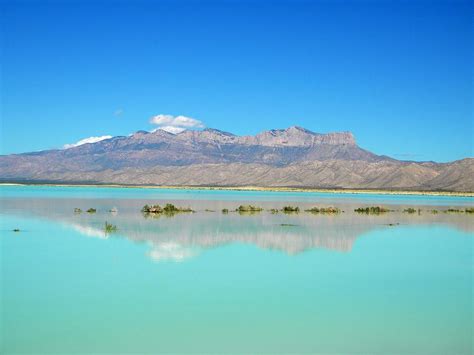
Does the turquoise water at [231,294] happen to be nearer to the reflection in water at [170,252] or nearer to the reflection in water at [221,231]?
the reflection in water at [170,252]

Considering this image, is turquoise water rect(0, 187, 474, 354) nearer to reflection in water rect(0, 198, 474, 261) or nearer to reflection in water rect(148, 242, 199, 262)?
reflection in water rect(148, 242, 199, 262)

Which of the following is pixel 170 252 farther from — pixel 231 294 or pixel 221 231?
pixel 221 231

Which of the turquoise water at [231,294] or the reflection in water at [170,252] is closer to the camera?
the turquoise water at [231,294]

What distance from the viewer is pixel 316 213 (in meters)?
49.7

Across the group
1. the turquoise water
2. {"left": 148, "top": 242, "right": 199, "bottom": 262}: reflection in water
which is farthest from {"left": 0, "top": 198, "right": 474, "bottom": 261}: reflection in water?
the turquoise water

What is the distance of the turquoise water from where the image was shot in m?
11.5

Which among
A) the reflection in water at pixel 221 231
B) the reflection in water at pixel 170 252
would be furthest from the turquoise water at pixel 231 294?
the reflection in water at pixel 221 231

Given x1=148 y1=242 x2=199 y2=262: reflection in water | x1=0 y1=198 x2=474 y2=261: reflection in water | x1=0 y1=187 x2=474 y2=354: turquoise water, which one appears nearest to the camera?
x1=0 y1=187 x2=474 y2=354: turquoise water

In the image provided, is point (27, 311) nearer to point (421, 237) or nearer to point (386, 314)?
point (386, 314)

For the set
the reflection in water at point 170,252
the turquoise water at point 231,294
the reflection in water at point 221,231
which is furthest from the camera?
the reflection in water at point 221,231

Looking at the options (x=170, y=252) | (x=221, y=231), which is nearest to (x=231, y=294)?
(x=170, y=252)

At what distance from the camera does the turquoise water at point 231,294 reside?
37.7 ft

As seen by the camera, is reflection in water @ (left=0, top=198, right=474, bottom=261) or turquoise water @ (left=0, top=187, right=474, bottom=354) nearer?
turquoise water @ (left=0, top=187, right=474, bottom=354)

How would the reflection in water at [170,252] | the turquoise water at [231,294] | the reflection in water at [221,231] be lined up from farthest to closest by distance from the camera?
1. the reflection in water at [221,231]
2. the reflection in water at [170,252]
3. the turquoise water at [231,294]
